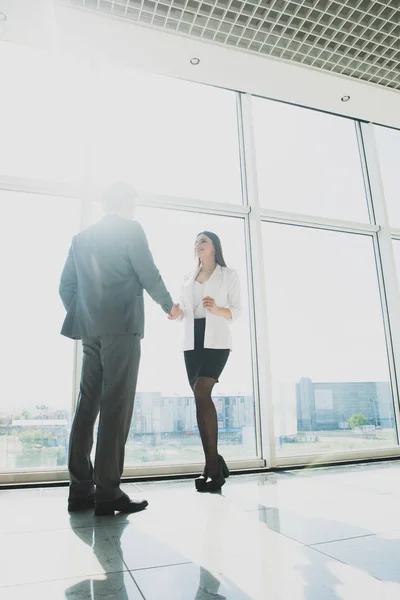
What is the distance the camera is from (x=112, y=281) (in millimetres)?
2027

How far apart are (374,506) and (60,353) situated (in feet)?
6.56

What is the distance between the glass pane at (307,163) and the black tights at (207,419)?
1.80 meters

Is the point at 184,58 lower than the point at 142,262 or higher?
higher

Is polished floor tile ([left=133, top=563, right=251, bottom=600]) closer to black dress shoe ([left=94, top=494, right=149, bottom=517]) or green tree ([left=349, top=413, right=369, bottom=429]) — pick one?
black dress shoe ([left=94, top=494, right=149, bottom=517])

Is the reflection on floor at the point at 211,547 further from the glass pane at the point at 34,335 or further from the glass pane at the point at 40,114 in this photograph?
the glass pane at the point at 40,114

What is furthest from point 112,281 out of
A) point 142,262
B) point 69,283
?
point 69,283

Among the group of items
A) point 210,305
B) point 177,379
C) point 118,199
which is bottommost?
point 177,379

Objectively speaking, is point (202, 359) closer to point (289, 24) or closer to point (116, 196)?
point (116, 196)

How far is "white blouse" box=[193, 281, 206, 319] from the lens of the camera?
2.57 metres

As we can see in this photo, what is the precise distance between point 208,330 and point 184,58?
6.94ft

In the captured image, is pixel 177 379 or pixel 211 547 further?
pixel 177 379

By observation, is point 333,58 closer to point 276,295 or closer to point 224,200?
point 224,200

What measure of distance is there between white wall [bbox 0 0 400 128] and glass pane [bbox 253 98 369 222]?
0.73ft

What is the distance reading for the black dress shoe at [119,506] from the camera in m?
1.80
